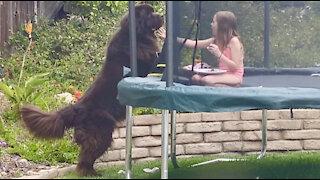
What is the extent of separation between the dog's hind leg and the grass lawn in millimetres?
96

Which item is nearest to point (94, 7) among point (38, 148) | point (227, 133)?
point (227, 133)

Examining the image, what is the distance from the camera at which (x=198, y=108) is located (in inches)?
156

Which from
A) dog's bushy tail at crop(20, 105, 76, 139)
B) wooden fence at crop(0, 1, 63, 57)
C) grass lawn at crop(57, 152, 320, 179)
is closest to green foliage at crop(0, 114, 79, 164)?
grass lawn at crop(57, 152, 320, 179)

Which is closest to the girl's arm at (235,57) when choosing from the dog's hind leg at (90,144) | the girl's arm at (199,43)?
the girl's arm at (199,43)

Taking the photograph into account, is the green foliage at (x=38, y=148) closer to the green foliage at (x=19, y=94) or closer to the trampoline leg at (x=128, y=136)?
the green foliage at (x=19, y=94)

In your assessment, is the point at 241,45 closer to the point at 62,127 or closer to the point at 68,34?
the point at 62,127

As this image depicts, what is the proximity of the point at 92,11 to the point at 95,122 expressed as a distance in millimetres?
3642

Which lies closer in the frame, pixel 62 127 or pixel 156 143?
pixel 62 127

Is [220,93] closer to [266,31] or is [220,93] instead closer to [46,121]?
[266,31]

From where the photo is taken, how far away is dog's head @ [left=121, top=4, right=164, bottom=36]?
4.80 meters

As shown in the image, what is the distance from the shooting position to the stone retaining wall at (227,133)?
18.9 feet

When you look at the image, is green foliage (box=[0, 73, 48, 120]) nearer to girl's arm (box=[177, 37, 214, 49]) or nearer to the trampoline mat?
girl's arm (box=[177, 37, 214, 49])

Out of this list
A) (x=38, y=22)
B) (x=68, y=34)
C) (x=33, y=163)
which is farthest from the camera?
(x=38, y=22)

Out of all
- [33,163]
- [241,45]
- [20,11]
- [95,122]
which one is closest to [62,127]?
[95,122]
